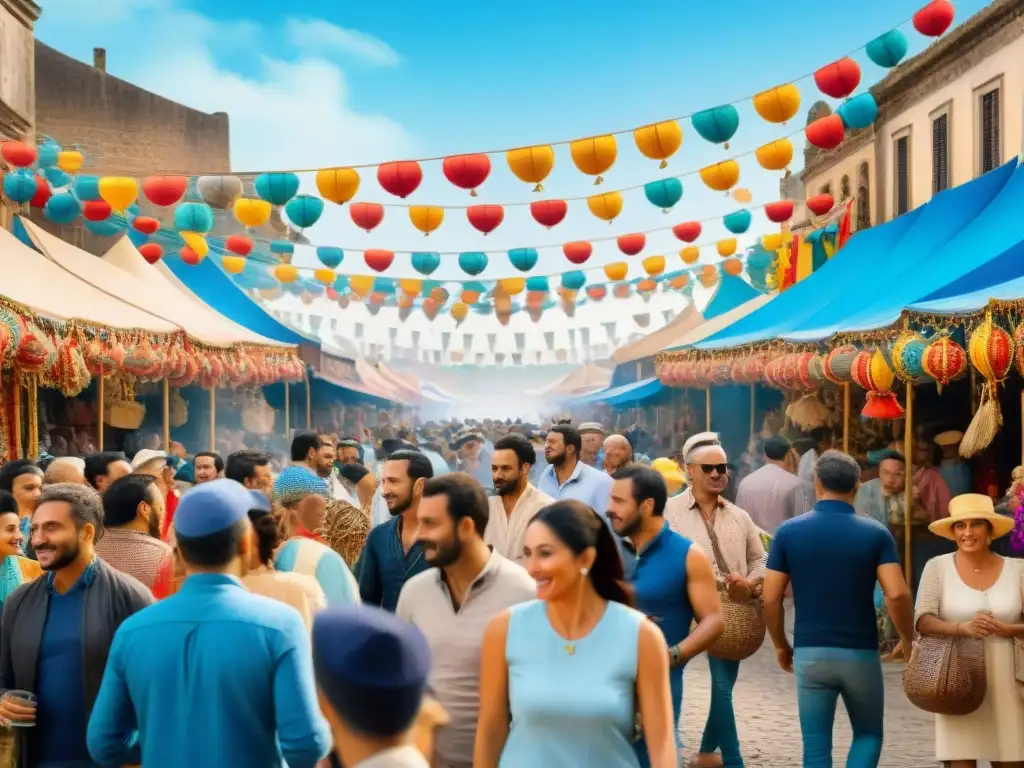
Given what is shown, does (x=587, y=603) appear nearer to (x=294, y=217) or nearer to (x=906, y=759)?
(x=906, y=759)

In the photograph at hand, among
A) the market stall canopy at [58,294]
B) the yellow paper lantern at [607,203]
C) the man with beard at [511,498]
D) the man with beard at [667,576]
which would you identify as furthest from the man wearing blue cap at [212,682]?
the yellow paper lantern at [607,203]

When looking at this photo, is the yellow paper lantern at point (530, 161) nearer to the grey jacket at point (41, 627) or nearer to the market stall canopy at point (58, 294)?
the market stall canopy at point (58, 294)

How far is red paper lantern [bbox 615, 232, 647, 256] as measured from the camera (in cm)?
2152

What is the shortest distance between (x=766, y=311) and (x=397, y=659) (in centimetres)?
1680

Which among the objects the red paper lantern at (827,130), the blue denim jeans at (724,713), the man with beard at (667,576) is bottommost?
the blue denim jeans at (724,713)

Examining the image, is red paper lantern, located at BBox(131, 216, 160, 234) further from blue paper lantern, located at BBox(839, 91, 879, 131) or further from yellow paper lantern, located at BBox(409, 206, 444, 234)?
blue paper lantern, located at BBox(839, 91, 879, 131)

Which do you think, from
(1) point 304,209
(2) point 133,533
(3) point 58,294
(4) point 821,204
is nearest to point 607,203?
(1) point 304,209

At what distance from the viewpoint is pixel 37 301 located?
1272 centimetres

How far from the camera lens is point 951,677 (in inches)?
240

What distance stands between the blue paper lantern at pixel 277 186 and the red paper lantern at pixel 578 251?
6.12 meters

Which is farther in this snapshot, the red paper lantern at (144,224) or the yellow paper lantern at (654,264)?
the yellow paper lantern at (654,264)

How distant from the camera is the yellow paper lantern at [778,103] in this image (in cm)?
1409

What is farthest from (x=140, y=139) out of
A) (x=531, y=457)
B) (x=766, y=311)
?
(x=531, y=457)

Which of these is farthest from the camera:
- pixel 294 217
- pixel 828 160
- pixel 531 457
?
pixel 828 160
